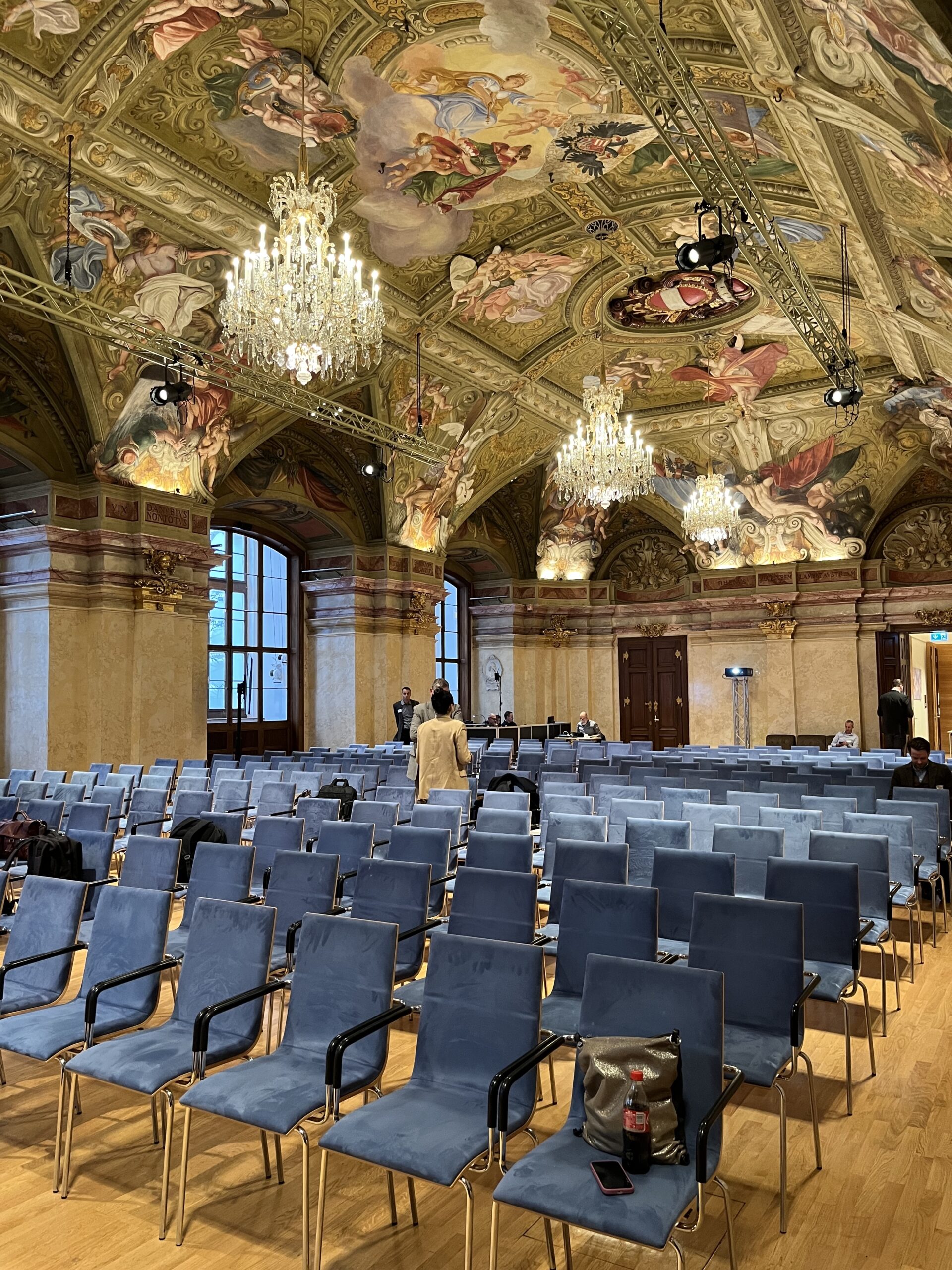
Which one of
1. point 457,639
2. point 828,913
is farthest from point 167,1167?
point 457,639

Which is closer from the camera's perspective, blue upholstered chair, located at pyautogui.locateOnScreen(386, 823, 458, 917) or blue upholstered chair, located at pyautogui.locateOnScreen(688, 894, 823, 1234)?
blue upholstered chair, located at pyautogui.locateOnScreen(688, 894, 823, 1234)

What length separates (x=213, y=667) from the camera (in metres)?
19.7

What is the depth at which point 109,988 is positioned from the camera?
4.15 metres

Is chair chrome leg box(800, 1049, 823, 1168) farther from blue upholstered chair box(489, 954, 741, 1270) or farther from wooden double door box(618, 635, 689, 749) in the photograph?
wooden double door box(618, 635, 689, 749)

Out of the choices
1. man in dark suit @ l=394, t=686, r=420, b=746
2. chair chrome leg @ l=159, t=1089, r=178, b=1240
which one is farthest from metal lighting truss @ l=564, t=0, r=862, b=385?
man in dark suit @ l=394, t=686, r=420, b=746

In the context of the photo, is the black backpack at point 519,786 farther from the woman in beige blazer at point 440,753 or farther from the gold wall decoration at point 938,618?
the gold wall decoration at point 938,618

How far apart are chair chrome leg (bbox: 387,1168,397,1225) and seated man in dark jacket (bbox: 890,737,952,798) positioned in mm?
6530

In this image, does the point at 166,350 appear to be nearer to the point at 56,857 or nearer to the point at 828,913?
the point at 56,857

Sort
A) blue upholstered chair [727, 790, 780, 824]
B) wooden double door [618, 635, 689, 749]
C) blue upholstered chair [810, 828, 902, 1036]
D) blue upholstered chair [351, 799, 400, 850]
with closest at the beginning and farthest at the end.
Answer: blue upholstered chair [810, 828, 902, 1036] → blue upholstered chair [727, 790, 780, 824] → blue upholstered chair [351, 799, 400, 850] → wooden double door [618, 635, 689, 749]

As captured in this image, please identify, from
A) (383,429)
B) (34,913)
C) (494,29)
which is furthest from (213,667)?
(34,913)

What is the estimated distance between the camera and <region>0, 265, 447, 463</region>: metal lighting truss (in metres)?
9.95

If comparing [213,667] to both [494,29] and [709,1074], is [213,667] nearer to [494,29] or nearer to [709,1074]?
→ [494,29]

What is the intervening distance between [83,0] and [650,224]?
7523mm

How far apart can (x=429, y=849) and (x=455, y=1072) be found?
108 inches
